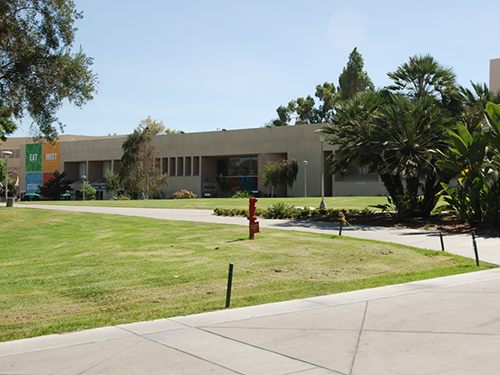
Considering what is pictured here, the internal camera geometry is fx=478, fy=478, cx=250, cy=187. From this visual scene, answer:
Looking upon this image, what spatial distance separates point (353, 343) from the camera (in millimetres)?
5348

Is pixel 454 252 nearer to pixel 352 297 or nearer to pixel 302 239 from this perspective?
pixel 302 239

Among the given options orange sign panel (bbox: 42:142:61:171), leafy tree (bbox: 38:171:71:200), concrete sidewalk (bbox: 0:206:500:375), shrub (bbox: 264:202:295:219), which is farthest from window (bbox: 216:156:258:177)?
concrete sidewalk (bbox: 0:206:500:375)

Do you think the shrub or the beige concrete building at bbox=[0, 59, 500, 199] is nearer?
the shrub

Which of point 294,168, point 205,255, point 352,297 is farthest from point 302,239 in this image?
point 294,168

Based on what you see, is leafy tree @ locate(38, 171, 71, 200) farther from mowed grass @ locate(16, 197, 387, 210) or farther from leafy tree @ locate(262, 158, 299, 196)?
mowed grass @ locate(16, 197, 387, 210)

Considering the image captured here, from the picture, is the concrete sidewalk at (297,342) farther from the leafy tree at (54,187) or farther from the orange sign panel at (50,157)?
the orange sign panel at (50,157)

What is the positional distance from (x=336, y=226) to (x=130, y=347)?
47.5ft

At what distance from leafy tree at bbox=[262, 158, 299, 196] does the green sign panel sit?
45287 millimetres

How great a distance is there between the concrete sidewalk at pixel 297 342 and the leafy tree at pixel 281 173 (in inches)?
1849

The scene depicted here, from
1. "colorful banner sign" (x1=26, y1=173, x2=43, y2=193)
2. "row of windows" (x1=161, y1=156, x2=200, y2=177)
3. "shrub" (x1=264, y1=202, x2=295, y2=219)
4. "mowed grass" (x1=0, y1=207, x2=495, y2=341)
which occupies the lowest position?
"mowed grass" (x1=0, y1=207, x2=495, y2=341)

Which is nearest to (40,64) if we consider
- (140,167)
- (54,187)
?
(140,167)

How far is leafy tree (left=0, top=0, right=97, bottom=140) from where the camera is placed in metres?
19.8

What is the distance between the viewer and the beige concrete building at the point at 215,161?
186 feet

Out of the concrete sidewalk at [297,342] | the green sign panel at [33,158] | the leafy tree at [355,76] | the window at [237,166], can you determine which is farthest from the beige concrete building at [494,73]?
the green sign panel at [33,158]
